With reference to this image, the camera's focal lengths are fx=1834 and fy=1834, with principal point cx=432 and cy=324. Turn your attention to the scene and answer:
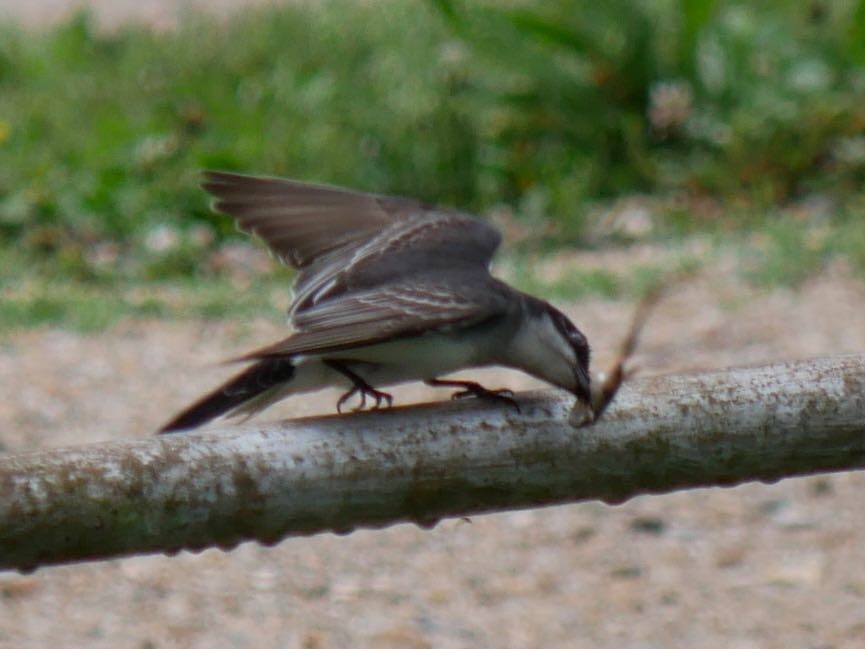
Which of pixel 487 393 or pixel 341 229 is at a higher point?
pixel 341 229

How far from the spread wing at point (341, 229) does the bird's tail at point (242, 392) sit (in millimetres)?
206

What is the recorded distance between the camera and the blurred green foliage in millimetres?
8008

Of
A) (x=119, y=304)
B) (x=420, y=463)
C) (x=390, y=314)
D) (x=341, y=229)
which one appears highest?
(x=119, y=304)

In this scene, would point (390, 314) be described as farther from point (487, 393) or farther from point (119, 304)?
point (119, 304)

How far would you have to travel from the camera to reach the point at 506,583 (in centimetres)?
480

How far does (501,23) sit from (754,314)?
7.87 feet

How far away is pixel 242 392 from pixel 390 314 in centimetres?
46

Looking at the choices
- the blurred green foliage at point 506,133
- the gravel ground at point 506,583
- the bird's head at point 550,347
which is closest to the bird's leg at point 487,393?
the bird's head at point 550,347

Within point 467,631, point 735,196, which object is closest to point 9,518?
point 467,631

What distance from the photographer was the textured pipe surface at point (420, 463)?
281cm

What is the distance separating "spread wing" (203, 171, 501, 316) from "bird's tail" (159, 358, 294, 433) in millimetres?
206

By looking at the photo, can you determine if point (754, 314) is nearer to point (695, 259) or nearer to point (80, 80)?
point (695, 259)

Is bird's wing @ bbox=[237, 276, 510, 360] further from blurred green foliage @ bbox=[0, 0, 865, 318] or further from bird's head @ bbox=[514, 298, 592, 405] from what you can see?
blurred green foliage @ bbox=[0, 0, 865, 318]

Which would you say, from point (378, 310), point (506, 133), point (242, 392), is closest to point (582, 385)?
point (378, 310)
